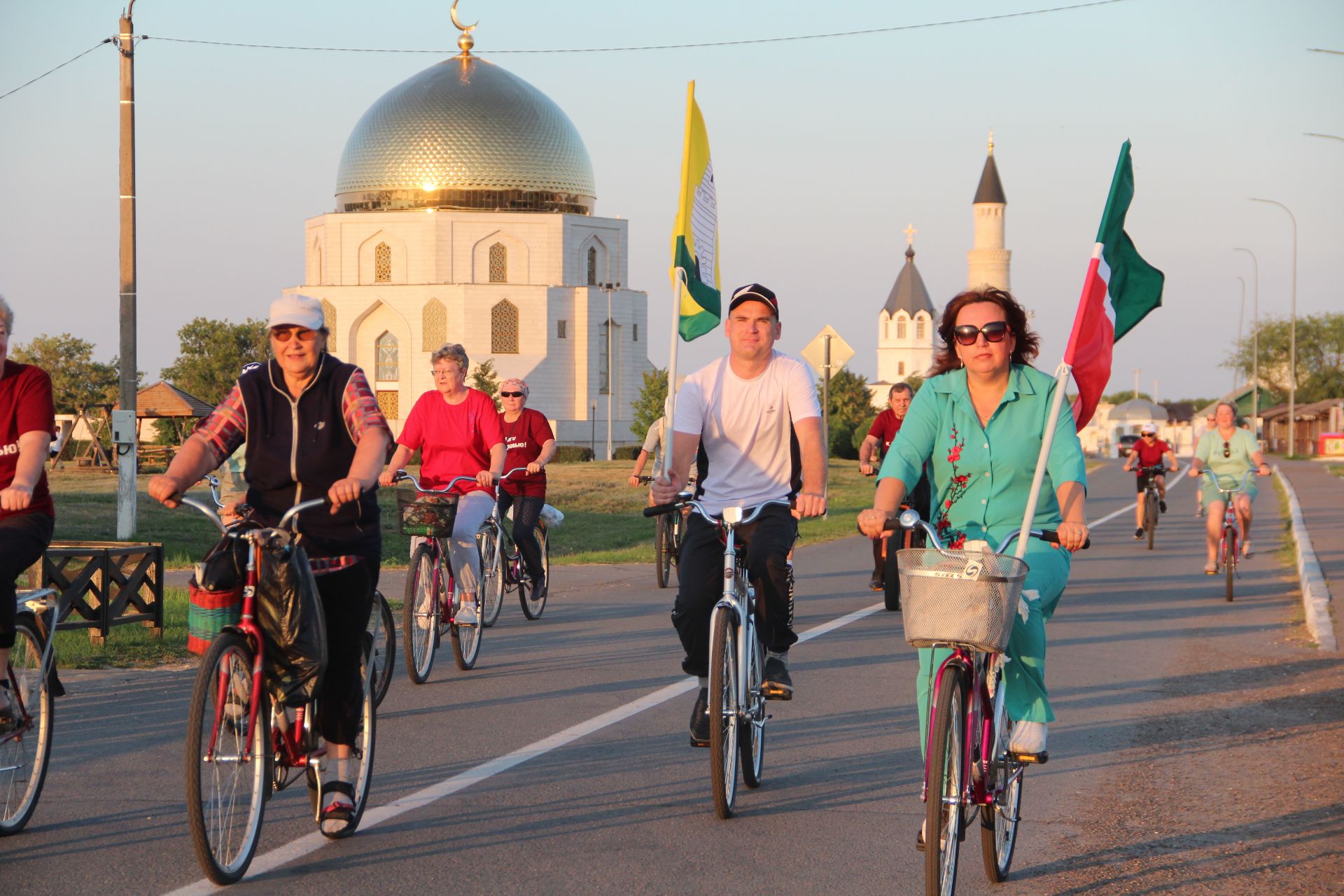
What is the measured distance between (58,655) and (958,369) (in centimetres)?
657

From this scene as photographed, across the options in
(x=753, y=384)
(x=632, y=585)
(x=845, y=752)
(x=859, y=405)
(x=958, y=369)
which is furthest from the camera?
(x=859, y=405)

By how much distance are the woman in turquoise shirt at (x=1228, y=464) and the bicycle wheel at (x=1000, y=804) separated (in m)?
11.2

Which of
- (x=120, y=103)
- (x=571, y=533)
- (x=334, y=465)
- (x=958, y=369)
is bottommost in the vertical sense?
(x=571, y=533)

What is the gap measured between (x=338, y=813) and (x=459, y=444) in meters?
4.93

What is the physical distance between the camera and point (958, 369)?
567 cm

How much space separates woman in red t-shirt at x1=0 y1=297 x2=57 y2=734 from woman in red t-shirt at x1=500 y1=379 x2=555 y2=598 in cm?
636

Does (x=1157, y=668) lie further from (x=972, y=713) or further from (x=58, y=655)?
(x=58, y=655)

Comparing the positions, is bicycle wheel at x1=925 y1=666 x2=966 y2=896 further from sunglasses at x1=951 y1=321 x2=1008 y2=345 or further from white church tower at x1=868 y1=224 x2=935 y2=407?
white church tower at x1=868 y1=224 x2=935 y2=407

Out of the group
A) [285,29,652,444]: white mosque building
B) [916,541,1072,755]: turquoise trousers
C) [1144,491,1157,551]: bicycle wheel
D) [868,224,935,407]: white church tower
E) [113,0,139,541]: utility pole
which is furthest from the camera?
[868,224,935,407]: white church tower

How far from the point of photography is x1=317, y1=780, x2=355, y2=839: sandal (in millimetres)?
5594

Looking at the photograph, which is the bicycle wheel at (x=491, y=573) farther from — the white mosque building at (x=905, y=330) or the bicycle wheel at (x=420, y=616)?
the white mosque building at (x=905, y=330)

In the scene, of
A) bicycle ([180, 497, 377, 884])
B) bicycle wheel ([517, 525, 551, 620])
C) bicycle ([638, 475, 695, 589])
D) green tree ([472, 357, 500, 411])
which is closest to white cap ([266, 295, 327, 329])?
bicycle ([180, 497, 377, 884])

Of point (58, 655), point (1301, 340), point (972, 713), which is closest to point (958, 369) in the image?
point (972, 713)

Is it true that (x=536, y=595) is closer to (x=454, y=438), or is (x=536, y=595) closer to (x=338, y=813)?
(x=454, y=438)
